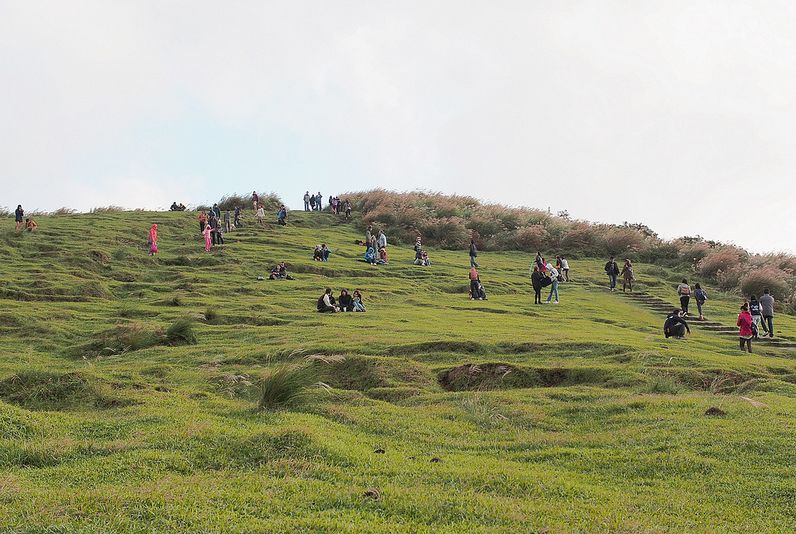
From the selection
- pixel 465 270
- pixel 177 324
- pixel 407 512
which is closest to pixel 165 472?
pixel 407 512

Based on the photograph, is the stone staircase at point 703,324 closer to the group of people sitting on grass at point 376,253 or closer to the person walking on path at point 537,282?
the person walking on path at point 537,282

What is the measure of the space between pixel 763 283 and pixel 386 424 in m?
35.3

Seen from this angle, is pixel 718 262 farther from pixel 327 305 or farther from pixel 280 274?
pixel 327 305

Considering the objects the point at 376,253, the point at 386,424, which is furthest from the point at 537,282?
the point at 386,424

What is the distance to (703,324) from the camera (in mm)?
30578

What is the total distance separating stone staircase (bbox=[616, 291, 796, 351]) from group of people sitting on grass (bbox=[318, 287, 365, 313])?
14.3m

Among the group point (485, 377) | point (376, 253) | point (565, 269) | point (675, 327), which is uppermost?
point (376, 253)

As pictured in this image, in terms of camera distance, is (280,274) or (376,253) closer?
(280,274)

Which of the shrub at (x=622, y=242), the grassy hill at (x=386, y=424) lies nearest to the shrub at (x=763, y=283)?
the grassy hill at (x=386, y=424)

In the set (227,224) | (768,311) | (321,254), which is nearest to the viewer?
(768,311)

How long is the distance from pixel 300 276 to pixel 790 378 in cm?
2689

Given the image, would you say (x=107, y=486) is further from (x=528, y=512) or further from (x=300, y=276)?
(x=300, y=276)

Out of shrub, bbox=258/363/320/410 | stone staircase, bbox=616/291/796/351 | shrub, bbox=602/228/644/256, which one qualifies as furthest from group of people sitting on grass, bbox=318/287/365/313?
shrub, bbox=602/228/644/256

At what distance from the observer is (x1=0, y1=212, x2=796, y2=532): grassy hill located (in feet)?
25.8
